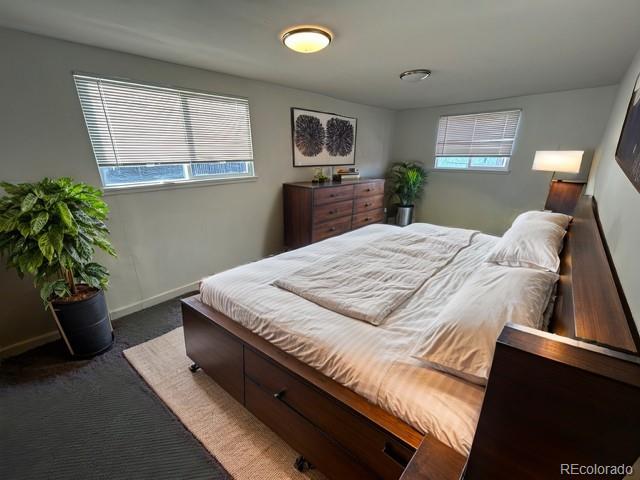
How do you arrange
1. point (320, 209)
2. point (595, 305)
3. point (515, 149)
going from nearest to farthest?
point (595, 305) < point (320, 209) < point (515, 149)

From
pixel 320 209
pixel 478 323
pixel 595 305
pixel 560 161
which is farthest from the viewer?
pixel 320 209

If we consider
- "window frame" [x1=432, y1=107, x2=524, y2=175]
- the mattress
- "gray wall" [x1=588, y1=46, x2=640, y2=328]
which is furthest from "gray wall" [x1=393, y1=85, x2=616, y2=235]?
the mattress

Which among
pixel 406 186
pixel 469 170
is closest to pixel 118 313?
pixel 406 186

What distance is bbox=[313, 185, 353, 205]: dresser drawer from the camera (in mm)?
3434

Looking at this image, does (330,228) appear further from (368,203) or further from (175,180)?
(175,180)

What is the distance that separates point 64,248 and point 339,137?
11.8 ft

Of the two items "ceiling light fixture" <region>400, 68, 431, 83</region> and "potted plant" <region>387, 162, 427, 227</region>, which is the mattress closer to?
"ceiling light fixture" <region>400, 68, 431, 83</region>

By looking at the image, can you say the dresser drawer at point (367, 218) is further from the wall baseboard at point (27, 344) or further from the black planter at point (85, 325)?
the wall baseboard at point (27, 344)

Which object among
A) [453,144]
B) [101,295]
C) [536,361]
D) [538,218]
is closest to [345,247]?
[538,218]

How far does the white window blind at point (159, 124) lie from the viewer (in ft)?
7.06

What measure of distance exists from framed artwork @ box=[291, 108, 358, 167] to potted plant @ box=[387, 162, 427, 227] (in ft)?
3.19

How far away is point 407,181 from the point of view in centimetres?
473

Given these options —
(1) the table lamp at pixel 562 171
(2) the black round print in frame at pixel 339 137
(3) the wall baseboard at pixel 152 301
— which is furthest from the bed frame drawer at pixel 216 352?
(1) the table lamp at pixel 562 171

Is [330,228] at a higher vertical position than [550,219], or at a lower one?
Result: lower
